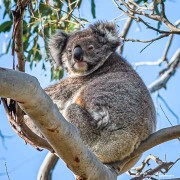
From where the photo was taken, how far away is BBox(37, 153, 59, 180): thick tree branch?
3.29 m

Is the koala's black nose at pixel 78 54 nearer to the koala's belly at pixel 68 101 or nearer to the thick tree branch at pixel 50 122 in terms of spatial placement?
the koala's belly at pixel 68 101

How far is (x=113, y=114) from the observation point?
10.7ft

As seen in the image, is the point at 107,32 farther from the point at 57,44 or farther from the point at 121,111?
the point at 121,111

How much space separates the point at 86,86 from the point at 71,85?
267mm

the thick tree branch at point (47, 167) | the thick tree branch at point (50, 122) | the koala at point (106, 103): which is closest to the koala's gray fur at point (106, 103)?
the koala at point (106, 103)

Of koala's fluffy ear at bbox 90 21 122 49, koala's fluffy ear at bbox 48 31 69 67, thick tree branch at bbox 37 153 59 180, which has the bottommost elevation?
thick tree branch at bbox 37 153 59 180

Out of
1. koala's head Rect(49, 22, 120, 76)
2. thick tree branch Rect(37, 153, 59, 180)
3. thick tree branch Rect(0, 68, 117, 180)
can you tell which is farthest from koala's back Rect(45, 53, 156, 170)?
thick tree branch Rect(0, 68, 117, 180)

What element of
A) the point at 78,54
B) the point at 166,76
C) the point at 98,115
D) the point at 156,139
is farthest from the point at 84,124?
the point at 166,76

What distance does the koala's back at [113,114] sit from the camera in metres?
3.16

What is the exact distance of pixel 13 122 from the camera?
2127mm

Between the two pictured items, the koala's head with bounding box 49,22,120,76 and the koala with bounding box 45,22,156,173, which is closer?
the koala with bounding box 45,22,156,173

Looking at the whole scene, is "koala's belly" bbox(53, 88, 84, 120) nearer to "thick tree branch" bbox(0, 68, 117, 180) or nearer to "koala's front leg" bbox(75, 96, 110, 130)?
"koala's front leg" bbox(75, 96, 110, 130)

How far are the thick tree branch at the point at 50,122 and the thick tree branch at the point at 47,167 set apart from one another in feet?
2.80

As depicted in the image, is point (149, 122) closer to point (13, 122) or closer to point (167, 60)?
point (13, 122)
